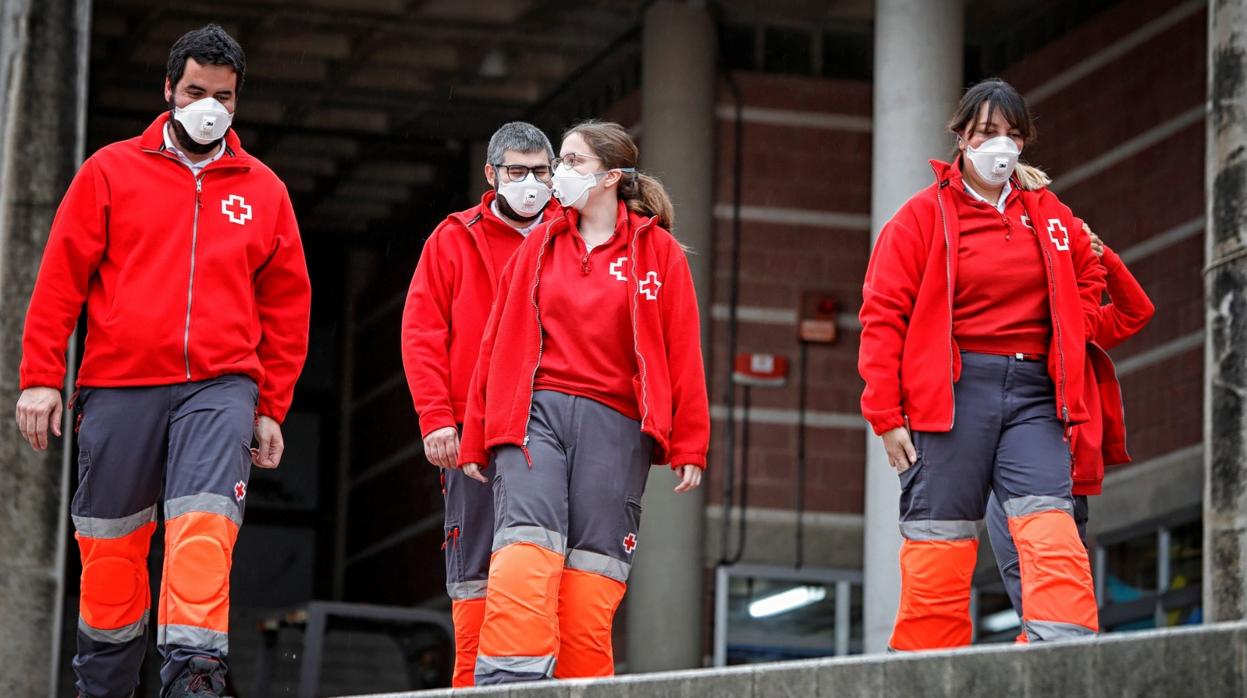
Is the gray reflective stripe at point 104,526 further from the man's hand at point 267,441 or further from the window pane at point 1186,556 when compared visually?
the window pane at point 1186,556

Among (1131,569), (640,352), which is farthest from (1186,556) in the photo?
(640,352)

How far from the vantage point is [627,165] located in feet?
21.0


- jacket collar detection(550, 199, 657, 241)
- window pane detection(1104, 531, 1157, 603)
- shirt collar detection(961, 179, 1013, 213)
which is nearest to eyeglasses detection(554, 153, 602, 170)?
jacket collar detection(550, 199, 657, 241)

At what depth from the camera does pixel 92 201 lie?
6133 mm

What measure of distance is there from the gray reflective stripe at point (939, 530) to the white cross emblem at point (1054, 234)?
88cm

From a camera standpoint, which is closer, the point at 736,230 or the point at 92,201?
the point at 92,201

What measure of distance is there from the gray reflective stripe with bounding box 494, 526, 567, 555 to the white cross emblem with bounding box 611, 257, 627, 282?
80cm

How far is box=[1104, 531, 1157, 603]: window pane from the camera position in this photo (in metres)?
13.9

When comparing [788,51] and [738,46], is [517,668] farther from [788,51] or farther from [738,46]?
[788,51]

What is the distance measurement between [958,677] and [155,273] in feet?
8.24

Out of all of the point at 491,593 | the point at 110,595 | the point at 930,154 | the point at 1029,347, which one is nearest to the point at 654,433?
the point at 491,593

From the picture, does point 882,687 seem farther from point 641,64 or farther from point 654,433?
point 641,64

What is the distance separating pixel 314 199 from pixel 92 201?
1637 centimetres

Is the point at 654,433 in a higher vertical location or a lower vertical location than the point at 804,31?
lower
